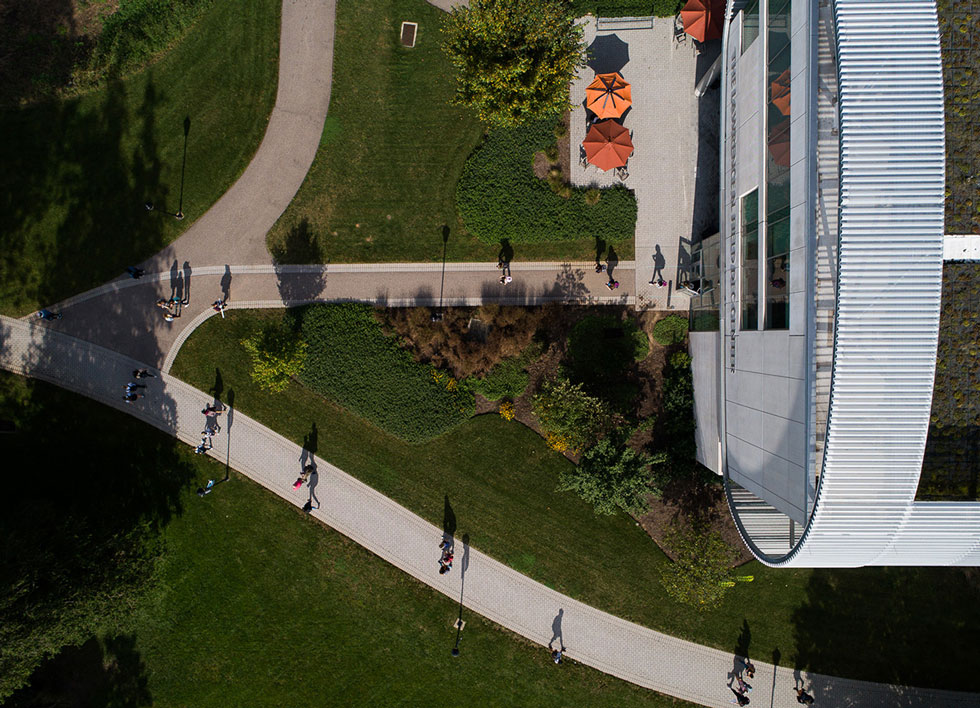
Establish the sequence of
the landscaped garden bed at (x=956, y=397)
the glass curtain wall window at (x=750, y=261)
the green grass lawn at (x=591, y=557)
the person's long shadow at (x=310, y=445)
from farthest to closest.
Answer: the person's long shadow at (x=310, y=445)
the green grass lawn at (x=591, y=557)
the glass curtain wall window at (x=750, y=261)
the landscaped garden bed at (x=956, y=397)

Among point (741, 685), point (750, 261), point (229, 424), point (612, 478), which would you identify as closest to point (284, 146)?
point (229, 424)

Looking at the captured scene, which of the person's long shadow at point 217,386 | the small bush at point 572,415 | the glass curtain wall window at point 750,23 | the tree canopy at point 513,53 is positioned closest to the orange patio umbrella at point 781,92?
the glass curtain wall window at point 750,23

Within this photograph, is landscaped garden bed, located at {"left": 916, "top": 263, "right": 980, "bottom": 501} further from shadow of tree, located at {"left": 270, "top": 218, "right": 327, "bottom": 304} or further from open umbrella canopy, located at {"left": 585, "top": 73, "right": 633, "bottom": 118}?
shadow of tree, located at {"left": 270, "top": 218, "right": 327, "bottom": 304}

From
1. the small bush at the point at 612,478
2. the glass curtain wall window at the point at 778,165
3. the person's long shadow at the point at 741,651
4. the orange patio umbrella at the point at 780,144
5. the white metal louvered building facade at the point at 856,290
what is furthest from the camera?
the person's long shadow at the point at 741,651

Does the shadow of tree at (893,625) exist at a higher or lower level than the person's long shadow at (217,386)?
lower

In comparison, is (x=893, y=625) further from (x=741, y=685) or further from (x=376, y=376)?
(x=376, y=376)

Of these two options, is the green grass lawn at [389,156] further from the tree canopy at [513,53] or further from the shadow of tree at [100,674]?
the shadow of tree at [100,674]
